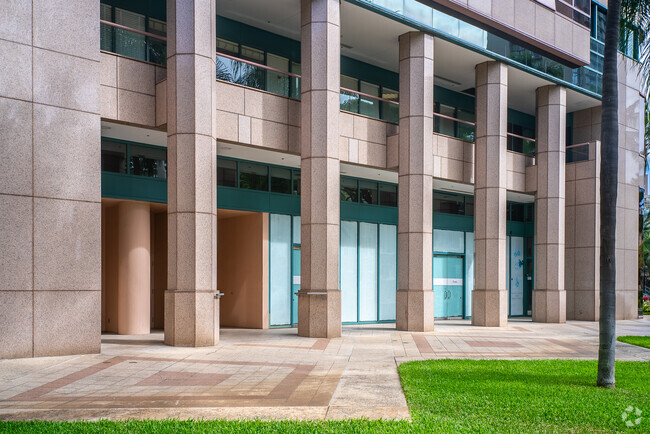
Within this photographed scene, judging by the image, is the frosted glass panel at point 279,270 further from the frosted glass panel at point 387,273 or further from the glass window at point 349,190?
the frosted glass panel at point 387,273

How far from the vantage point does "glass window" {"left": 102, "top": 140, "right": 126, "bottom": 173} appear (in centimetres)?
1764

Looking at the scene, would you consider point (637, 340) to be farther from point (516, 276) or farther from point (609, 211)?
point (516, 276)

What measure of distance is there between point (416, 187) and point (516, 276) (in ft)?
42.2

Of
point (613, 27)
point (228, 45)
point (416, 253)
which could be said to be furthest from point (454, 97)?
point (613, 27)

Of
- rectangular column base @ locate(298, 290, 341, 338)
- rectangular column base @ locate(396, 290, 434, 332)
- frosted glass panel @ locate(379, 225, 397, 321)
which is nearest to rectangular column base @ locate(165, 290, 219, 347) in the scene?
rectangular column base @ locate(298, 290, 341, 338)

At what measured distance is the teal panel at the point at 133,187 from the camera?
17.6m

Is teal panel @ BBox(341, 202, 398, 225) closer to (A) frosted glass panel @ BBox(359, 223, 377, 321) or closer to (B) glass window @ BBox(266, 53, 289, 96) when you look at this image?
(A) frosted glass panel @ BBox(359, 223, 377, 321)

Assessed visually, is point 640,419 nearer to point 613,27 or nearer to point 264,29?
point 613,27

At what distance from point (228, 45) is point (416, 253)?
8989mm

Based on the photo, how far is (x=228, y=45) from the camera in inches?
765

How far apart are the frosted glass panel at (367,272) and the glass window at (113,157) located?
9612mm

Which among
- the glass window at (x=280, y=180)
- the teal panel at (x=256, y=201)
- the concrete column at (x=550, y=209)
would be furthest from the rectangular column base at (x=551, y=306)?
the glass window at (x=280, y=180)

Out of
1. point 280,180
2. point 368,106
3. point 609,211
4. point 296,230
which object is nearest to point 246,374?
point 609,211

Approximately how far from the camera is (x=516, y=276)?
30672 mm
